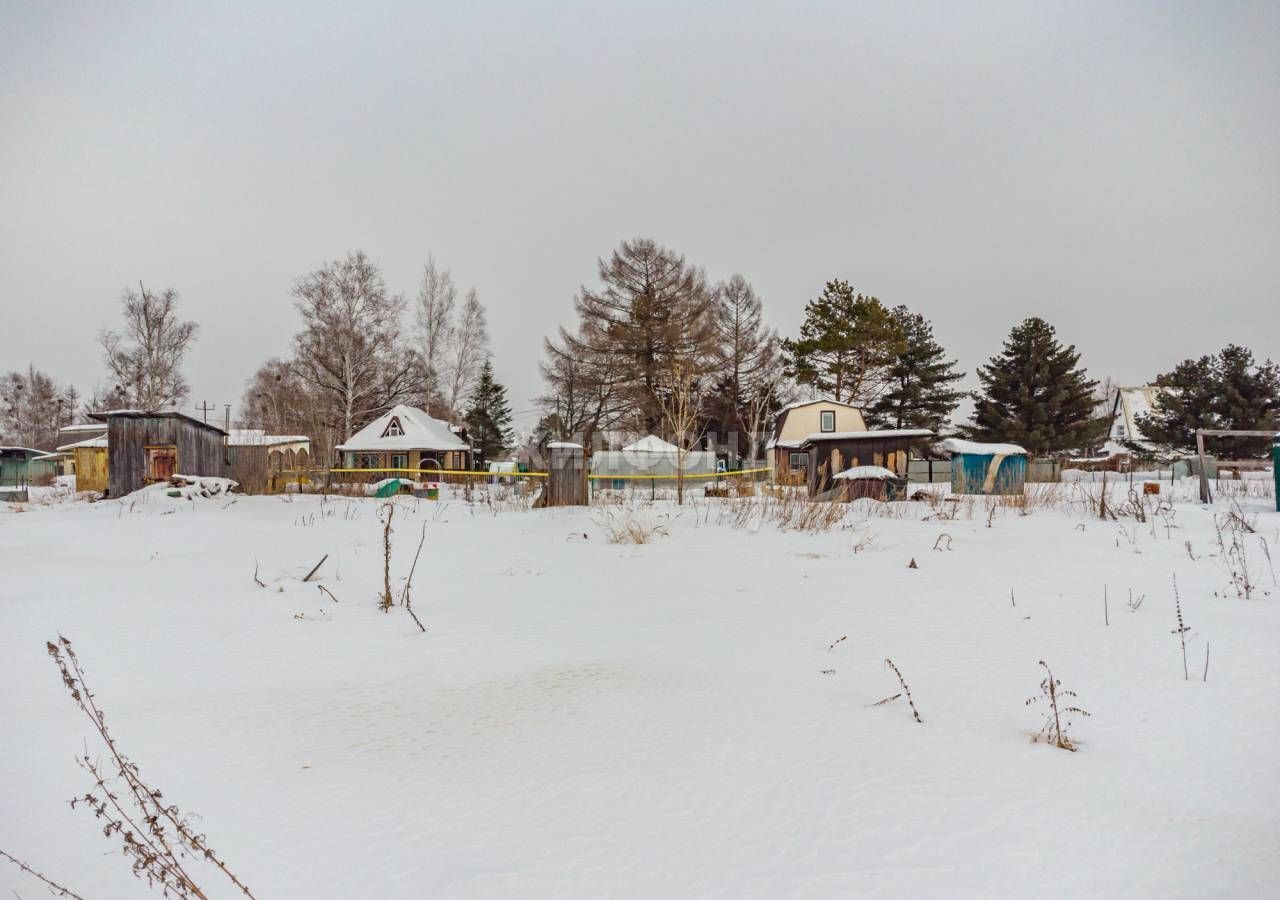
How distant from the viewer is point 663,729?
236 cm

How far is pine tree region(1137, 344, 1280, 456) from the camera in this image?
28.7 metres

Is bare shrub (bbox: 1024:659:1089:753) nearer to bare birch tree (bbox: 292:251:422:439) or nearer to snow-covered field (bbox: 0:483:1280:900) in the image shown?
snow-covered field (bbox: 0:483:1280:900)

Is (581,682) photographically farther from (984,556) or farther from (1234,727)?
(984,556)

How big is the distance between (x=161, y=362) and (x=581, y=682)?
37320 millimetres

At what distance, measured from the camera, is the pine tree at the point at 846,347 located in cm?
3875

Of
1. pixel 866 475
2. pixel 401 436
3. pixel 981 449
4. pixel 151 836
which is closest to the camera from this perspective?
pixel 151 836

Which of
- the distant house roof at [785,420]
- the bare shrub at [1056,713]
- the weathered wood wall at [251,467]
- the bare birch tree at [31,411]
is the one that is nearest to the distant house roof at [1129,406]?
the distant house roof at [785,420]

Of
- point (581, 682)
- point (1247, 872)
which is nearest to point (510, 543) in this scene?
point (581, 682)

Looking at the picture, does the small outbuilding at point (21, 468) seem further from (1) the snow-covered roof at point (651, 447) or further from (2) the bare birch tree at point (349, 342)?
(1) the snow-covered roof at point (651, 447)

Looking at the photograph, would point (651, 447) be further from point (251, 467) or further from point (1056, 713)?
point (1056, 713)

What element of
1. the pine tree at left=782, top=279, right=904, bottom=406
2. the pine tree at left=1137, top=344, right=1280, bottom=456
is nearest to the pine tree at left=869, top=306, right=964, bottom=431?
the pine tree at left=782, top=279, right=904, bottom=406

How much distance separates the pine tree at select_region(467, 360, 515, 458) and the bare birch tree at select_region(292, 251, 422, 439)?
35.0ft

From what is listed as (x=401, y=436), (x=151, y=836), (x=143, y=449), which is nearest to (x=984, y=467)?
(x=151, y=836)

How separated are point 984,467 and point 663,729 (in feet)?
70.3
